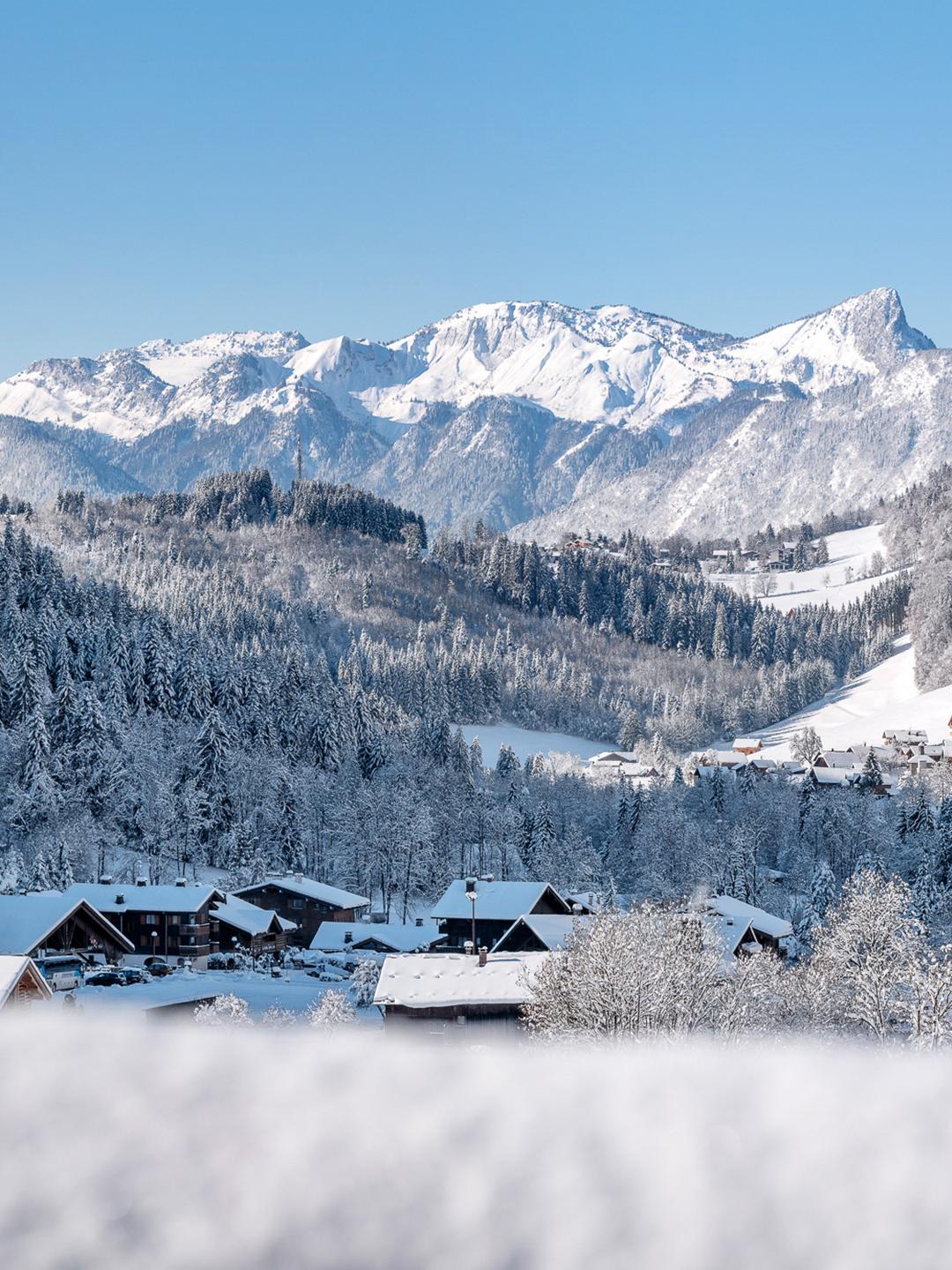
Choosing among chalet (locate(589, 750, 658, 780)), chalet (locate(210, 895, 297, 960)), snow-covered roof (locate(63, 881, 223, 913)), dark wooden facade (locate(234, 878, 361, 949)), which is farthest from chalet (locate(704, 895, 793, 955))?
chalet (locate(589, 750, 658, 780))

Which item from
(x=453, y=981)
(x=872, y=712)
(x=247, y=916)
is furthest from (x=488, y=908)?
(x=872, y=712)

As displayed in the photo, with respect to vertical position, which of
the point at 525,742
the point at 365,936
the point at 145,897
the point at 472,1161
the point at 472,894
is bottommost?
the point at 525,742

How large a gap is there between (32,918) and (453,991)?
21.2 m

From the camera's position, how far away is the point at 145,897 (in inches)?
2237

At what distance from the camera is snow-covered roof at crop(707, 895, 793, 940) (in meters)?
54.8

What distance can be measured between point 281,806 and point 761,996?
6256 centimetres

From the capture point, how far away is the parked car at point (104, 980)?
142 feet

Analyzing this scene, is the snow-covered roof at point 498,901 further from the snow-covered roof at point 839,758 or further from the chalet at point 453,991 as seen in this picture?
the snow-covered roof at point 839,758

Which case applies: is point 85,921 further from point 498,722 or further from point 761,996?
point 498,722

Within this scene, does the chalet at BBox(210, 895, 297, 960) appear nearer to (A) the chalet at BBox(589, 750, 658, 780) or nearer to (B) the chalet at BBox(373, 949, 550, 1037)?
(B) the chalet at BBox(373, 949, 550, 1037)

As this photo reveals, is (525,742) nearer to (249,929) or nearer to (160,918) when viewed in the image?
(249,929)

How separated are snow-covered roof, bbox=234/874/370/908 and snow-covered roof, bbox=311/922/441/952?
167cm

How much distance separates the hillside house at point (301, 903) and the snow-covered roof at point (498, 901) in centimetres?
1510

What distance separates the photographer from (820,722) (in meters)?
172
